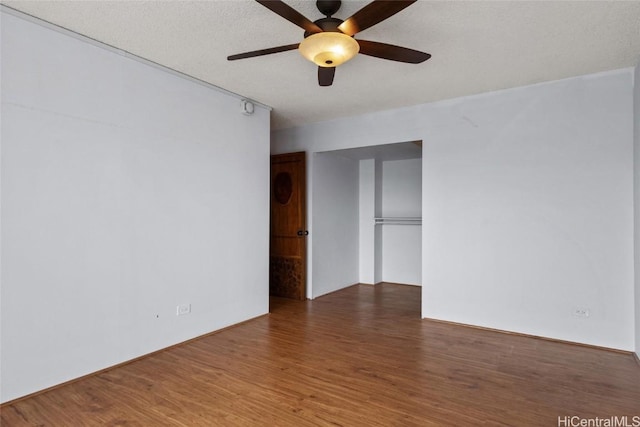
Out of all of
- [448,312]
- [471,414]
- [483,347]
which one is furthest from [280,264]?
[471,414]

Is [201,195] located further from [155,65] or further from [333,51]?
[333,51]

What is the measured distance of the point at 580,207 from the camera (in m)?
3.59

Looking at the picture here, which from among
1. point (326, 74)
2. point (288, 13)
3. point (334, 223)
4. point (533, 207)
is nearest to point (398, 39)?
point (326, 74)

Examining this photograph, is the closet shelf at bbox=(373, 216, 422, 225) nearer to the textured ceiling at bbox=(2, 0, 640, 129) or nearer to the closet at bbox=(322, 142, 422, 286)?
the closet at bbox=(322, 142, 422, 286)

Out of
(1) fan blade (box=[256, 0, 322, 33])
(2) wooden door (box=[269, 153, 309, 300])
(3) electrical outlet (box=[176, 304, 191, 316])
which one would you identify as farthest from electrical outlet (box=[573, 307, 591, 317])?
(3) electrical outlet (box=[176, 304, 191, 316])

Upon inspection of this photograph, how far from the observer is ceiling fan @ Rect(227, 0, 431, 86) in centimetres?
200

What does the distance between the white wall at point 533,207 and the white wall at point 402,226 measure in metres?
1.99

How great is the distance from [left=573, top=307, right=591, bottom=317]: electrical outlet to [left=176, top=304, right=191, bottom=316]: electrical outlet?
3993mm

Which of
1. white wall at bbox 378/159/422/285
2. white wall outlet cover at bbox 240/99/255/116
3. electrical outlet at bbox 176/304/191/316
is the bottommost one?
electrical outlet at bbox 176/304/191/316

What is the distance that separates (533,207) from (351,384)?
275 centimetres

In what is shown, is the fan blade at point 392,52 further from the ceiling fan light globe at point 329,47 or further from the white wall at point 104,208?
the white wall at point 104,208

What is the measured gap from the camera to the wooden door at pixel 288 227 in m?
5.41

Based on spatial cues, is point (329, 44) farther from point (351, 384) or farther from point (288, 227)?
point (288, 227)

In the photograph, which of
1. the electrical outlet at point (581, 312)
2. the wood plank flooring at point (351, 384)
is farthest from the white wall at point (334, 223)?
the electrical outlet at point (581, 312)
